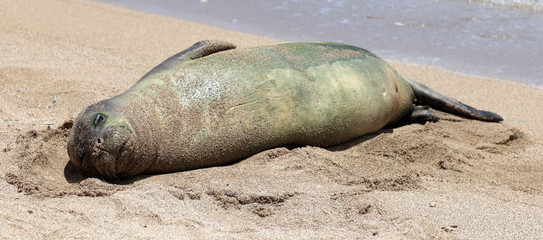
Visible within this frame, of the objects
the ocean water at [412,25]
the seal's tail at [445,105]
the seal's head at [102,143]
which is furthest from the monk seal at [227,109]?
the ocean water at [412,25]

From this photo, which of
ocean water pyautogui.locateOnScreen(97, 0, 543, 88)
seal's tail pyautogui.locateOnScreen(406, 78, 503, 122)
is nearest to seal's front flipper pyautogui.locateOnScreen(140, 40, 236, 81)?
seal's tail pyautogui.locateOnScreen(406, 78, 503, 122)

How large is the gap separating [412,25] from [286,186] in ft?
19.0

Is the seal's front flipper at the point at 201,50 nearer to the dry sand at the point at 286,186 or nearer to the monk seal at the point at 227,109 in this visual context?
the monk seal at the point at 227,109

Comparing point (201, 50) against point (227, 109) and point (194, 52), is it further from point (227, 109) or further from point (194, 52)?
point (227, 109)

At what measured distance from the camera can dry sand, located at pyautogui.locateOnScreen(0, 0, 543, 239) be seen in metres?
2.69

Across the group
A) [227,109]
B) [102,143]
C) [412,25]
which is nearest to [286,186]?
[227,109]

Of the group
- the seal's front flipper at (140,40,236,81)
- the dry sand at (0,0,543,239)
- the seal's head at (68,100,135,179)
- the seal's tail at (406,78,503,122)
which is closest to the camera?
the dry sand at (0,0,543,239)

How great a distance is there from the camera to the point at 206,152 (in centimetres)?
329

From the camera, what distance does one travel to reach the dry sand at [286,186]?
8.81 feet

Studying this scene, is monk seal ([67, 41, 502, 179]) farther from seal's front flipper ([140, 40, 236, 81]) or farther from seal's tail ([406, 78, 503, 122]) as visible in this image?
seal's tail ([406, 78, 503, 122])

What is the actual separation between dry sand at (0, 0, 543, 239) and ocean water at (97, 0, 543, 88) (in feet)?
5.71

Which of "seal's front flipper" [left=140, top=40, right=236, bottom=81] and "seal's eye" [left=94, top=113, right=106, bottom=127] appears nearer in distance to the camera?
"seal's eye" [left=94, top=113, right=106, bottom=127]

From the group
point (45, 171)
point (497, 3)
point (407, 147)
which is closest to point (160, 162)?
point (45, 171)

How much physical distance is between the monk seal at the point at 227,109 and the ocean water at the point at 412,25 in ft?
9.70
